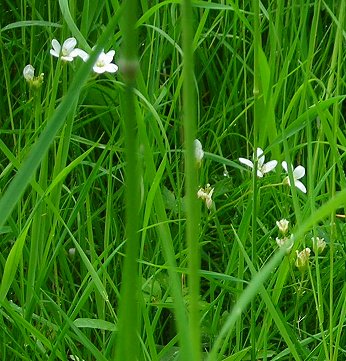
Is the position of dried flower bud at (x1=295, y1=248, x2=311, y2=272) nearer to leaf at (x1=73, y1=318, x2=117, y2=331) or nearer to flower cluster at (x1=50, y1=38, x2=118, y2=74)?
leaf at (x1=73, y1=318, x2=117, y2=331)

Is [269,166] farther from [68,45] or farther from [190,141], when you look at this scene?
[190,141]

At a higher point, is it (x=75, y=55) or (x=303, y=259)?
(x=75, y=55)

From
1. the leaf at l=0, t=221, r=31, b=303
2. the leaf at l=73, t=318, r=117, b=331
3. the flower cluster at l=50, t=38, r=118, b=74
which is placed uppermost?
the flower cluster at l=50, t=38, r=118, b=74

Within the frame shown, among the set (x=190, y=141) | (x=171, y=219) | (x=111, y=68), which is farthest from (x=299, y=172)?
(x=190, y=141)

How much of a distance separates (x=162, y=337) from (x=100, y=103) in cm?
56

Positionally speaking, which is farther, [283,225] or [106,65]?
[106,65]

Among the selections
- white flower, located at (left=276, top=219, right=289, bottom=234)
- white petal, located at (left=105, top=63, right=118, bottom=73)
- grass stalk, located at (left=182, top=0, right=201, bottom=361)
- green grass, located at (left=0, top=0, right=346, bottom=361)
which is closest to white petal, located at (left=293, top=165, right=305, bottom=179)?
green grass, located at (left=0, top=0, right=346, bottom=361)

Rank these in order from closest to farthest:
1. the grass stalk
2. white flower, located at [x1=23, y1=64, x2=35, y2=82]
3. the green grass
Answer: the grass stalk → the green grass → white flower, located at [x1=23, y1=64, x2=35, y2=82]

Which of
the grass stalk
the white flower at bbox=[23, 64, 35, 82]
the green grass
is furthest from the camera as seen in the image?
the white flower at bbox=[23, 64, 35, 82]

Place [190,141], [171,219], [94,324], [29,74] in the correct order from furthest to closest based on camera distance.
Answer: [171,219]
[29,74]
[94,324]
[190,141]

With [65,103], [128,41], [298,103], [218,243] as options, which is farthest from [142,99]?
[128,41]

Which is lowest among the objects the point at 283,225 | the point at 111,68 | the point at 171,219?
the point at 171,219

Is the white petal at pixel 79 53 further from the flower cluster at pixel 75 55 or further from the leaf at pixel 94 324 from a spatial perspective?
the leaf at pixel 94 324

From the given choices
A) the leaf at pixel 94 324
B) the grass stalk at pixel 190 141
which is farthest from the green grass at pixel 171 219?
the grass stalk at pixel 190 141
